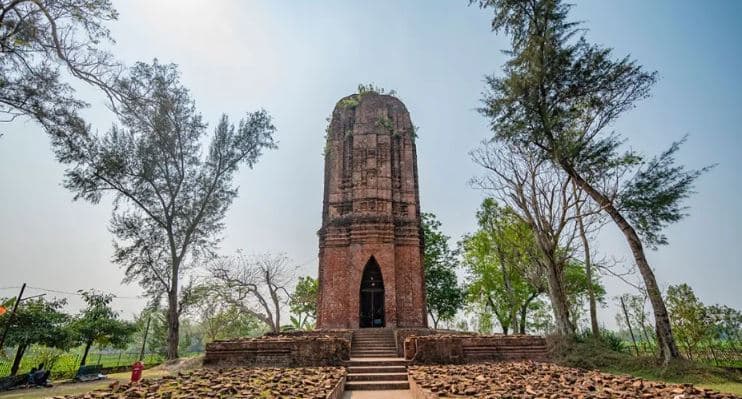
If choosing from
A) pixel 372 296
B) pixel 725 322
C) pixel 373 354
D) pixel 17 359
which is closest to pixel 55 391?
pixel 17 359

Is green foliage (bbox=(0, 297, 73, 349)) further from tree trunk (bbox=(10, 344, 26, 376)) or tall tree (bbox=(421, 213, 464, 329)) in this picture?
tall tree (bbox=(421, 213, 464, 329))

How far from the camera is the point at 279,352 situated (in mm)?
9391

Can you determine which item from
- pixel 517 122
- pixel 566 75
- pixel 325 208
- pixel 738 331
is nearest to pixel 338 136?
pixel 325 208

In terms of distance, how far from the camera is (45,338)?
15453 millimetres

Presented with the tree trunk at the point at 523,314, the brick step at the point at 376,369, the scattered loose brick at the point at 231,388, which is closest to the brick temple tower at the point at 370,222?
the brick step at the point at 376,369

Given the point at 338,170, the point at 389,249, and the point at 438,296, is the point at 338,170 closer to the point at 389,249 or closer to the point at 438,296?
the point at 389,249

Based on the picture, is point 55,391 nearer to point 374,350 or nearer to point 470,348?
point 374,350

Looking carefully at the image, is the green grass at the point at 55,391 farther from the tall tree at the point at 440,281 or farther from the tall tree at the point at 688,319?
the tall tree at the point at 688,319

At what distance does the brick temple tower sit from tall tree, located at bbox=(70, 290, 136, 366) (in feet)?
42.8

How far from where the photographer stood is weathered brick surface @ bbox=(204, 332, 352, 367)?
30.0 feet

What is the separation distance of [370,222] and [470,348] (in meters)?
6.84

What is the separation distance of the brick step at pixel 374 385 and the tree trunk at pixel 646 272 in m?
8.00

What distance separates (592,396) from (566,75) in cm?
1181

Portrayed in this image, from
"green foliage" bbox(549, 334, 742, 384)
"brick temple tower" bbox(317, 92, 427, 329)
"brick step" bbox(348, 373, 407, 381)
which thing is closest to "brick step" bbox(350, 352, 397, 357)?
"brick step" bbox(348, 373, 407, 381)
